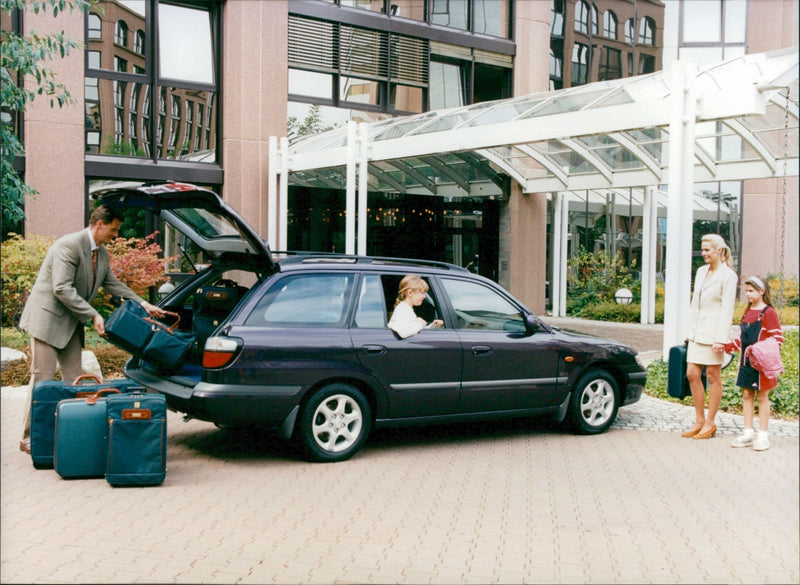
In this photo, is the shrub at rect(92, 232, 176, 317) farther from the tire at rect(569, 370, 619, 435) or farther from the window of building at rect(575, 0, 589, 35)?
the window of building at rect(575, 0, 589, 35)

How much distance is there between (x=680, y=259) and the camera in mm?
10414

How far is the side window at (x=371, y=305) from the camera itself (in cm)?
698

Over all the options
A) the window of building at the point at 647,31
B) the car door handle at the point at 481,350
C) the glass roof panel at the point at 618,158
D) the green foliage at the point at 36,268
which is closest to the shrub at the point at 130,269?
the green foliage at the point at 36,268

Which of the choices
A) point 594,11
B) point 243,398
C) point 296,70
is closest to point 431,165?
point 296,70

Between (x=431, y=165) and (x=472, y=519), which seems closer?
(x=472, y=519)

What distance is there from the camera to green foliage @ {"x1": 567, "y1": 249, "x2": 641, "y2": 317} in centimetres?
2228

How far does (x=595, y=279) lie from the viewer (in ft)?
74.1

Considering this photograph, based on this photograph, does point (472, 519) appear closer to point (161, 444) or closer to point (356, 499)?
point (356, 499)

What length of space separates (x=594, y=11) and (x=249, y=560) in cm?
2144

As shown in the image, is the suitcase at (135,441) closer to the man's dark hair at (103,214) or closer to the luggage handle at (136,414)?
the luggage handle at (136,414)

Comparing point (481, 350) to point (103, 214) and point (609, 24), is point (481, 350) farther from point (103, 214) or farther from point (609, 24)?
point (609, 24)

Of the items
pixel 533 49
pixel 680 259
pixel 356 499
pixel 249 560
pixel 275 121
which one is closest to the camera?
pixel 249 560

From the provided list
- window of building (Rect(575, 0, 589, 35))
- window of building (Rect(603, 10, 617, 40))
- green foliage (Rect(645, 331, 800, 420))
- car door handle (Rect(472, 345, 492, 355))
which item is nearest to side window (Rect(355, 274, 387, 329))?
car door handle (Rect(472, 345, 492, 355))

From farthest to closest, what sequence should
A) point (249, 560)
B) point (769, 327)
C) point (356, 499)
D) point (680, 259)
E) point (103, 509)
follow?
point (680, 259), point (769, 327), point (356, 499), point (103, 509), point (249, 560)
